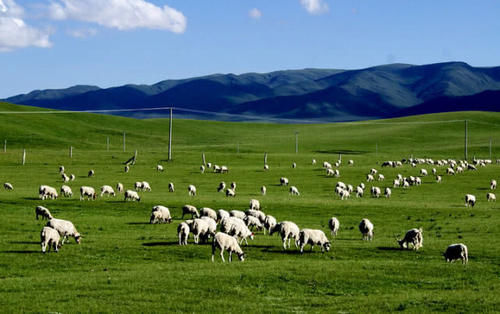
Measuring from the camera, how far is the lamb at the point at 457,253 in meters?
24.7

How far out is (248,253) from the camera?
26578mm

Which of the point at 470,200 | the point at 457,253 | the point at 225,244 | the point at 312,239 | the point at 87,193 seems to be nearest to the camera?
the point at 225,244

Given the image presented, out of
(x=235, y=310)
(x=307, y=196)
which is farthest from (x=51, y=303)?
(x=307, y=196)

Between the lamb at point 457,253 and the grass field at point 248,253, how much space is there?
48cm

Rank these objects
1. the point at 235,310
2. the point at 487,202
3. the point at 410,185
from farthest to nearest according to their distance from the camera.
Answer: the point at 410,185 < the point at 487,202 < the point at 235,310

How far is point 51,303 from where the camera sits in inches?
671

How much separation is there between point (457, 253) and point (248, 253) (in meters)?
8.88

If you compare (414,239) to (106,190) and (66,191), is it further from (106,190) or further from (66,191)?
(66,191)

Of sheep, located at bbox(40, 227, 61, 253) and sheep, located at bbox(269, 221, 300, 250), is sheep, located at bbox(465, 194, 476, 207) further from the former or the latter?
sheep, located at bbox(40, 227, 61, 253)

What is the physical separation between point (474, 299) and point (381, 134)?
14351 cm

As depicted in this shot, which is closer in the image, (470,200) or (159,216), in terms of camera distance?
(159,216)

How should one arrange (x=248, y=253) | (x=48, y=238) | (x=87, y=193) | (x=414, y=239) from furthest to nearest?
(x=87, y=193), (x=414, y=239), (x=248, y=253), (x=48, y=238)

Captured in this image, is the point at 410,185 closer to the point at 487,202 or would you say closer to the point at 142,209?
the point at 487,202

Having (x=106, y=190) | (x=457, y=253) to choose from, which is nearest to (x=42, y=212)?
(x=106, y=190)
